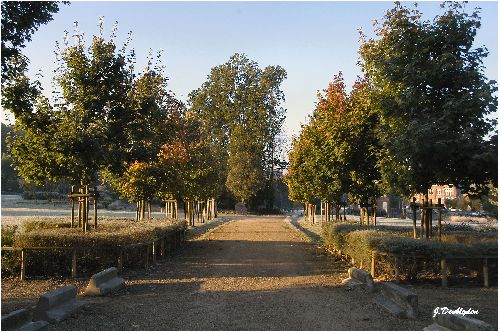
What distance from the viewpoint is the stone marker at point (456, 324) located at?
21.0 ft

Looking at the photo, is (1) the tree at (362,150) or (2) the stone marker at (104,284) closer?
(2) the stone marker at (104,284)

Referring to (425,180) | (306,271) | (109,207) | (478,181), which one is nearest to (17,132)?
(306,271)

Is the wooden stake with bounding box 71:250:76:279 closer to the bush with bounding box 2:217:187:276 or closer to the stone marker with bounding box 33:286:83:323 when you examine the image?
the bush with bounding box 2:217:187:276

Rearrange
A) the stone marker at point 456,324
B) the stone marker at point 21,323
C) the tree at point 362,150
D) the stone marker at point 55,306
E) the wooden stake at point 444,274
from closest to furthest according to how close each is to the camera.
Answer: the stone marker at point 456,324
the stone marker at point 21,323
the stone marker at point 55,306
the wooden stake at point 444,274
the tree at point 362,150

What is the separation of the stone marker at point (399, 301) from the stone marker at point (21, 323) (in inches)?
201

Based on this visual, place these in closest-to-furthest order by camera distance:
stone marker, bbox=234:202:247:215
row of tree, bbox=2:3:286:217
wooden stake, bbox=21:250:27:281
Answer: wooden stake, bbox=21:250:27:281 → row of tree, bbox=2:3:286:217 → stone marker, bbox=234:202:247:215

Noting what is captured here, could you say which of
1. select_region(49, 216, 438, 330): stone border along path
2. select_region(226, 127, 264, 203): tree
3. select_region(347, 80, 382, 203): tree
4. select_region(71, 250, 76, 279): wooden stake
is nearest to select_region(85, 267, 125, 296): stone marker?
select_region(49, 216, 438, 330): stone border along path

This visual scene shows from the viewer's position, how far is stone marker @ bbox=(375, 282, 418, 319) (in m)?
8.14

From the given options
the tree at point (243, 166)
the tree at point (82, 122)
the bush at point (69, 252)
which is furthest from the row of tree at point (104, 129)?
the tree at point (243, 166)

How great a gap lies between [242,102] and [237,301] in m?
53.2

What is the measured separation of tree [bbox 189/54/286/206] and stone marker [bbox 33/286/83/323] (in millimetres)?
51481

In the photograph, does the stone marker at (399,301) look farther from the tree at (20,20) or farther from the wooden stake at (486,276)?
the tree at (20,20)

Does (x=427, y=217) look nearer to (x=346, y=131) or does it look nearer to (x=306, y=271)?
(x=306, y=271)

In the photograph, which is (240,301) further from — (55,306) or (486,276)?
(486,276)
